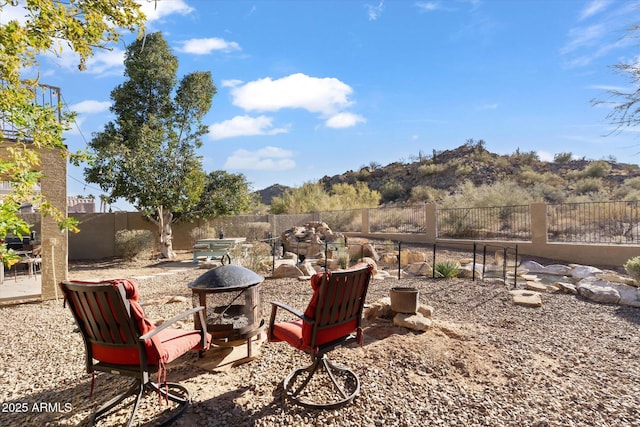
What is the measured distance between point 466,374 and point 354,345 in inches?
45.8

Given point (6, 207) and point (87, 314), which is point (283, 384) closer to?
point (87, 314)

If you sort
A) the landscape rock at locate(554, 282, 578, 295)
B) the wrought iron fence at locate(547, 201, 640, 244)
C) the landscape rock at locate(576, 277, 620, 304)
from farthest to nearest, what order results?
the wrought iron fence at locate(547, 201, 640, 244)
the landscape rock at locate(554, 282, 578, 295)
the landscape rock at locate(576, 277, 620, 304)

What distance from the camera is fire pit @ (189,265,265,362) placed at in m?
3.44

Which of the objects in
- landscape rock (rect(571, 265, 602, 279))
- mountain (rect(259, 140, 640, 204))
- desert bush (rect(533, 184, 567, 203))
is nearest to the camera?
landscape rock (rect(571, 265, 602, 279))

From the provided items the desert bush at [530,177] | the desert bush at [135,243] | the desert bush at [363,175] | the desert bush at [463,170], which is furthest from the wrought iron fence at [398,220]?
the desert bush at [363,175]

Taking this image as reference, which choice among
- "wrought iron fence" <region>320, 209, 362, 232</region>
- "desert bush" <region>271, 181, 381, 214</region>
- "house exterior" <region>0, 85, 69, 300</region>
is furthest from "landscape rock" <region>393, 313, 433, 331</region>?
"desert bush" <region>271, 181, 381, 214</region>

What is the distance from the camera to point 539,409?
2.82m

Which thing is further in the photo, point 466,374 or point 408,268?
point 408,268

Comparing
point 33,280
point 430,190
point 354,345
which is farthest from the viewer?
point 430,190

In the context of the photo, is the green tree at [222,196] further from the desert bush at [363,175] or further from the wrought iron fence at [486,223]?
the desert bush at [363,175]

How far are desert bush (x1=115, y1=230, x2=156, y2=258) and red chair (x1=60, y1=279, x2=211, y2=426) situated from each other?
454 inches

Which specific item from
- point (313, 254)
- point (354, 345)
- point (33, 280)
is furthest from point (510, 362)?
point (33, 280)

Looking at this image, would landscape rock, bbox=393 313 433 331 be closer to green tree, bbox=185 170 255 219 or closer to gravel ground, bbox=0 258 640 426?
gravel ground, bbox=0 258 640 426

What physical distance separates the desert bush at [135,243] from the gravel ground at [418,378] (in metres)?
8.06
